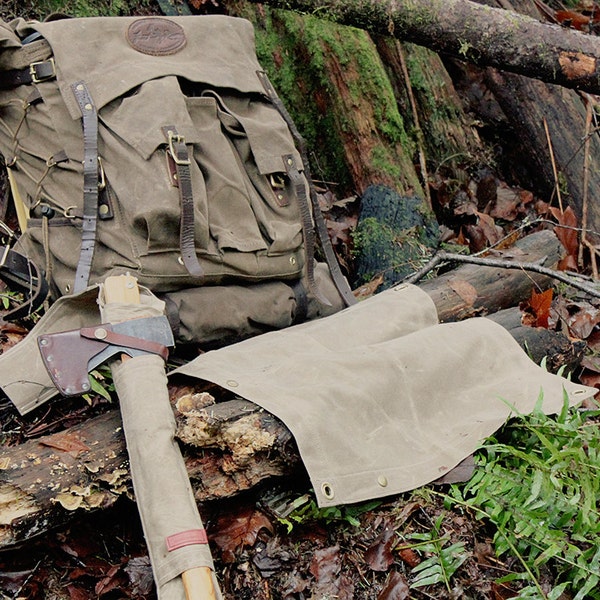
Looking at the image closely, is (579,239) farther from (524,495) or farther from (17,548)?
(17,548)

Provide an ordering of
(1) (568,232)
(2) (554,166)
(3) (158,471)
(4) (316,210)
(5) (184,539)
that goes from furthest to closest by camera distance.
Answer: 1. (2) (554,166)
2. (1) (568,232)
3. (4) (316,210)
4. (3) (158,471)
5. (5) (184,539)

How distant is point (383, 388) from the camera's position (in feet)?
9.12

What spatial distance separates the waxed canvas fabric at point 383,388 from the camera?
2.49m

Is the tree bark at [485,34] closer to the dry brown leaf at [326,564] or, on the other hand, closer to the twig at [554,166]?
the twig at [554,166]

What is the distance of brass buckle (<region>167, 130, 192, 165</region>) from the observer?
3039mm

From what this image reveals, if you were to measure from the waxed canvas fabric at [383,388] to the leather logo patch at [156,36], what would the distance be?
4.80ft

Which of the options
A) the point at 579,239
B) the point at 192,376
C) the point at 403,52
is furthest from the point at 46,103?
the point at 579,239

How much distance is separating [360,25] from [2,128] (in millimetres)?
2086

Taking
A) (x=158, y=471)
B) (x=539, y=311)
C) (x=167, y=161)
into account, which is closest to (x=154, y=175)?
(x=167, y=161)

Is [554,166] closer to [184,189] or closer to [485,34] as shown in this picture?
[485,34]

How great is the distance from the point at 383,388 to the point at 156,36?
198cm

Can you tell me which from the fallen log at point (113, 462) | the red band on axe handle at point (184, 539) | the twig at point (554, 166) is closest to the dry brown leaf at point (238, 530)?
the fallen log at point (113, 462)

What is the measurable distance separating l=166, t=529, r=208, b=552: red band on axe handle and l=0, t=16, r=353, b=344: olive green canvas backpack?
116 cm

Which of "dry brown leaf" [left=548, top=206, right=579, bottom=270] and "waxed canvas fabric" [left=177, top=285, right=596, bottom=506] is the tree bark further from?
"waxed canvas fabric" [left=177, top=285, right=596, bottom=506]
